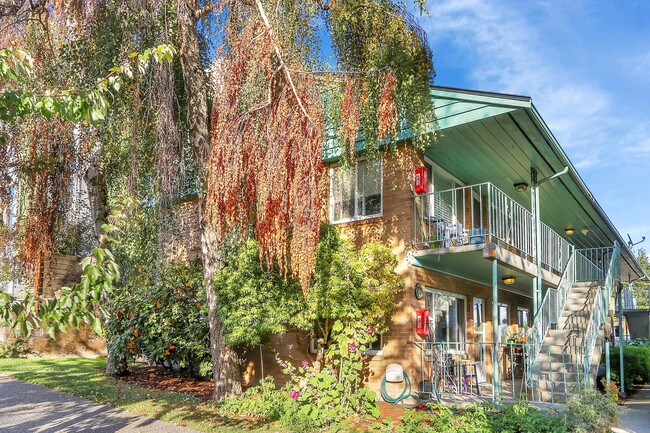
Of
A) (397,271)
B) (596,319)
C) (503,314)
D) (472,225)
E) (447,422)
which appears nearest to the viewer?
(447,422)

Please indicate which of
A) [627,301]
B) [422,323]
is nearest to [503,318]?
[422,323]

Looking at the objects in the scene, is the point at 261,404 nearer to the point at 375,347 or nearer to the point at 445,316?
the point at 375,347

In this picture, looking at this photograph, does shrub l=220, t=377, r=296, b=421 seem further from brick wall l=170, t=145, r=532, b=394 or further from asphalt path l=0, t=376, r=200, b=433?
brick wall l=170, t=145, r=532, b=394

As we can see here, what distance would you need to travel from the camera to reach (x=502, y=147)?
35.8 feet

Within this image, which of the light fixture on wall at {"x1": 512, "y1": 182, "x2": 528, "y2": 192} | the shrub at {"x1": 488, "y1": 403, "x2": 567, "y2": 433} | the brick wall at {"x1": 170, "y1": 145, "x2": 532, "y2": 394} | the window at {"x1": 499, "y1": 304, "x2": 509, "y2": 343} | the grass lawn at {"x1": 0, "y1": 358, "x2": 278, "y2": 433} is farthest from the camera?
the window at {"x1": 499, "y1": 304, "x2": 509, "y2": 343}

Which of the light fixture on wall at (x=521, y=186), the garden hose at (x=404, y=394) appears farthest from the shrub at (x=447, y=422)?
the light fixture on wall at (x=521, y=186)

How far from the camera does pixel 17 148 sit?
24.4 ft

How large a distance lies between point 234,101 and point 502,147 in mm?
6615

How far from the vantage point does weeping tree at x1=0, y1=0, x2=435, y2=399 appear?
589 cm

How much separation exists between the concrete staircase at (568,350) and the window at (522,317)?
9.29ft

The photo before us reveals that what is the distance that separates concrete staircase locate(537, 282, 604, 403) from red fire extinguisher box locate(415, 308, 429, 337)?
214cm

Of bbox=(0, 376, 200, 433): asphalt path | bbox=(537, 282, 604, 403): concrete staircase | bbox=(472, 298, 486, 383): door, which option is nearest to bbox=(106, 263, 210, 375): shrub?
bbox=(0, 376, 200, 433): asphalt path

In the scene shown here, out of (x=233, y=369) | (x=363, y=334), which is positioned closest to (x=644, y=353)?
(x=363, y=334)

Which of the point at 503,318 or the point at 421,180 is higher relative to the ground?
the point at 421,180
